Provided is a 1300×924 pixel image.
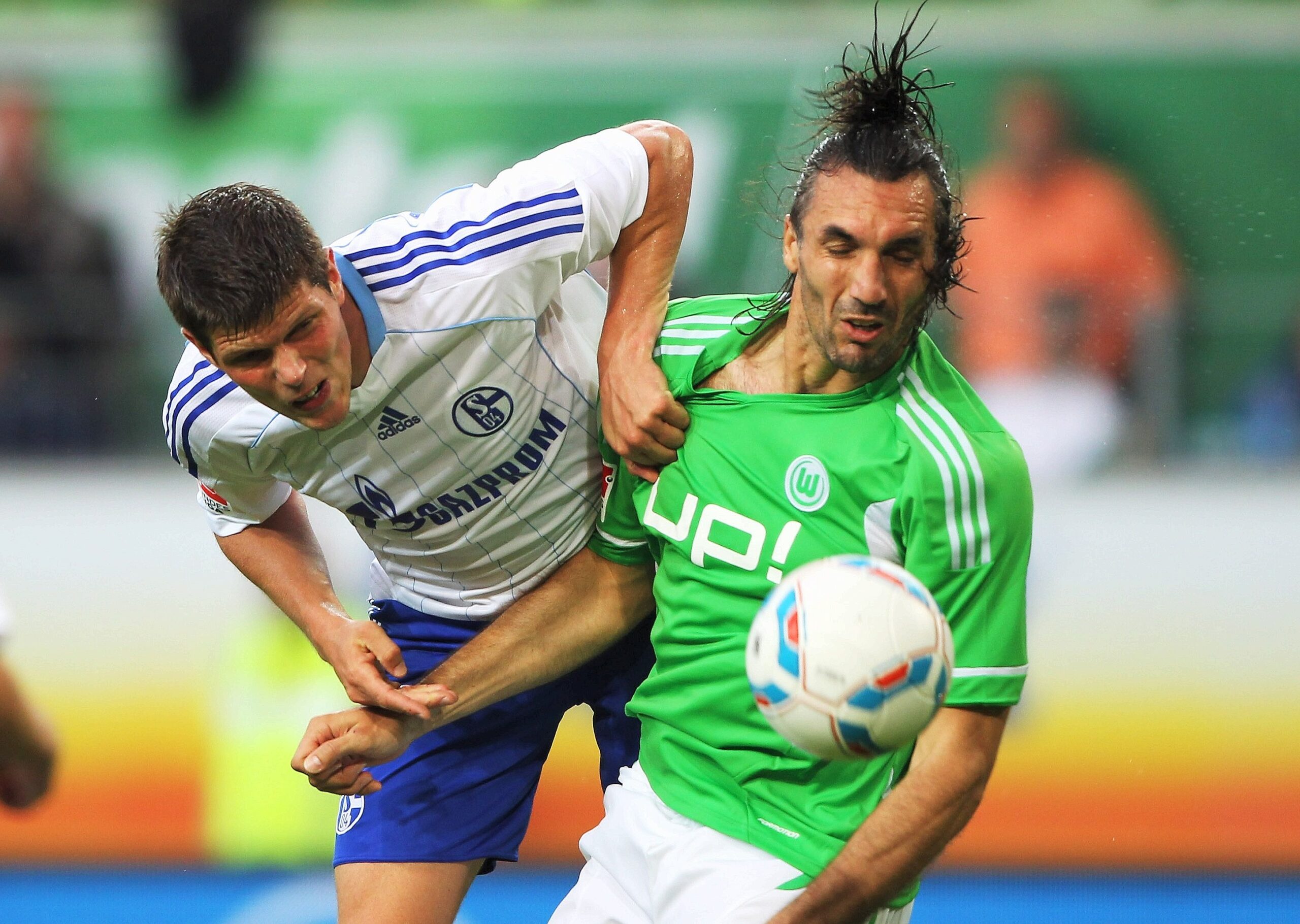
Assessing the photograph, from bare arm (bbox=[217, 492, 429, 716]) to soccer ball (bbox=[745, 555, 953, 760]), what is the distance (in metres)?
0.86

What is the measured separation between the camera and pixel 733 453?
Result: 3.00m

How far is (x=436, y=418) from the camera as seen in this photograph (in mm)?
3174

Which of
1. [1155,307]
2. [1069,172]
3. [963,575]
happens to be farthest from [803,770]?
[1069,172]

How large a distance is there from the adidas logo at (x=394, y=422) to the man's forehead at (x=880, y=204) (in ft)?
3.09

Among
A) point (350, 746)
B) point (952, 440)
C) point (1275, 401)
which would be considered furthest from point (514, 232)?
point (1275, 401)

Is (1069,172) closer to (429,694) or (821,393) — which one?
(821,393)

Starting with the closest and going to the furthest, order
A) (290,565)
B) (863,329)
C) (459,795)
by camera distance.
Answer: (863,329) → (290,565) → (459,795)

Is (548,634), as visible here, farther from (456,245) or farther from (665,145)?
(665,145)

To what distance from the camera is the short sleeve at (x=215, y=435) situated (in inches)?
122

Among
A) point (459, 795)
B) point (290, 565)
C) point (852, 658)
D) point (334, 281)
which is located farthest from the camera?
point (459, 795)

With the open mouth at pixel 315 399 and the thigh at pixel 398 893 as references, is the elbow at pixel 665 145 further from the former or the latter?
the thigh at pixel 398 893

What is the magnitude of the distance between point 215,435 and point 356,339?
39cm

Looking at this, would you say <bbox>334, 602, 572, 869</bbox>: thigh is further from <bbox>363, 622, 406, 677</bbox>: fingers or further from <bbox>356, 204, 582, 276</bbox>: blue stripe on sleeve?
<bbox>356, 204, 582, 276</bbox>: blue stripe on sleeve

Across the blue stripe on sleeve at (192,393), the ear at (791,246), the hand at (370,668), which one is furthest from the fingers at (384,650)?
the ear at (791,246)
